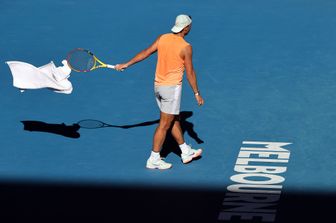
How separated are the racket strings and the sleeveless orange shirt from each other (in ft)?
5.15

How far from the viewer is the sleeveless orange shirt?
14820 millimetres

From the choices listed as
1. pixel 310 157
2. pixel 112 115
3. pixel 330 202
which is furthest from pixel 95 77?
pixel 330 202

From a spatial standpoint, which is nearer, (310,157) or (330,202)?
(330,202)

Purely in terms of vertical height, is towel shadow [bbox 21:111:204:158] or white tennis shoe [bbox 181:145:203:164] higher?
towel shadow [bbox 21:111:204:158]

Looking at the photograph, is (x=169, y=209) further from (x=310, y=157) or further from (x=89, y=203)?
(x=310, y=157)

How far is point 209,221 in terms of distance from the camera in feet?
44.1

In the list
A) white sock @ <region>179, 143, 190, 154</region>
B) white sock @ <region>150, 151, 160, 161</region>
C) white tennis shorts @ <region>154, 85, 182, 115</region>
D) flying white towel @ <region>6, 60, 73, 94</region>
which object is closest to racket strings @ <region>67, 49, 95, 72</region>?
flying white towel @ <region>6, 60, 73, 94</region>

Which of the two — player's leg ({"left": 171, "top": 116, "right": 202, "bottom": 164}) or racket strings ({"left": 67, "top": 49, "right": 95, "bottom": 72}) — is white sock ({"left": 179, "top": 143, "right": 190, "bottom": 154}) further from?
racket strings ({"left": 67, "top": 49, "right": 95, "bottom": 72})

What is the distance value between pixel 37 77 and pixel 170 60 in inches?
91.4

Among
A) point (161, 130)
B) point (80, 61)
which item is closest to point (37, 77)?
point (80, 61)

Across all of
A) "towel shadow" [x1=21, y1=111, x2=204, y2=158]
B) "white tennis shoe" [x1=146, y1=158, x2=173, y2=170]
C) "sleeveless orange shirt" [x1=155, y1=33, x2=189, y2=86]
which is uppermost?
"sleeveless orange shirt" [x1=155, y1=33, x2=189, y2=86]

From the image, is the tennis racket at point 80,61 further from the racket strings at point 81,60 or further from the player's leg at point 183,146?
the player's leg at point 183,146

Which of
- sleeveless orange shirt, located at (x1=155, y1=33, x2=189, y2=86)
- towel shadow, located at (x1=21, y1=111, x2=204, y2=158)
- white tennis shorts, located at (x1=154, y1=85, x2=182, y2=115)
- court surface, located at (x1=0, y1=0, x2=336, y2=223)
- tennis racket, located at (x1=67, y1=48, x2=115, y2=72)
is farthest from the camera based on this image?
towel shadow, located at (x1=21, y1=111, x2=204, y2=158)

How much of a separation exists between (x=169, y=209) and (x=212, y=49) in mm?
6732
